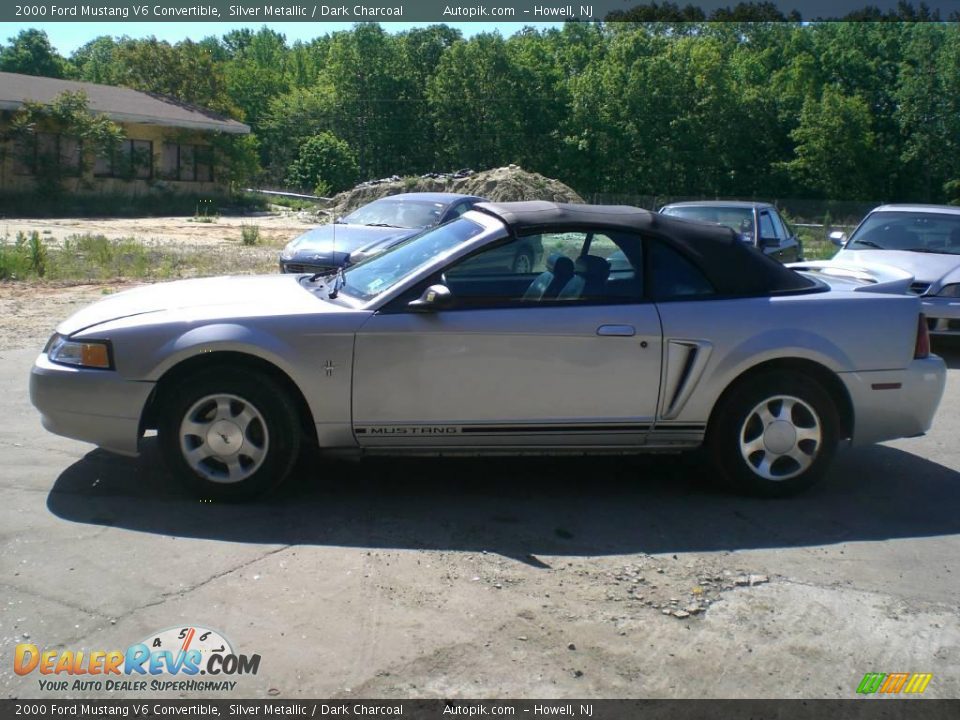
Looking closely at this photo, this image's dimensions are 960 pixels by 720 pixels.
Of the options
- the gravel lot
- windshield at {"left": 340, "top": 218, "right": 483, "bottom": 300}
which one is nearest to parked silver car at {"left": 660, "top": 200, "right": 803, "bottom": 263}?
the gravel lot

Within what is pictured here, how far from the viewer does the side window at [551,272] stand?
Result: 547 centimetres

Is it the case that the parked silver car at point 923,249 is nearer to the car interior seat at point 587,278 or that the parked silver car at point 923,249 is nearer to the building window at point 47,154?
the car interior seat at point 587,278

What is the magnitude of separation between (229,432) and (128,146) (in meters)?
37.2

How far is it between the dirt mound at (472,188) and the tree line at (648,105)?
12.1m

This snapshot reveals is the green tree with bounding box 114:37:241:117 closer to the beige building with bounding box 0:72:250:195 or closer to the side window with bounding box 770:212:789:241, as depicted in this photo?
the beige building with bounding box 0:72:250:195

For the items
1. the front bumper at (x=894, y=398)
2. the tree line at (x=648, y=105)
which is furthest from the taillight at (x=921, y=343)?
the tree line at (x=648, y=105)

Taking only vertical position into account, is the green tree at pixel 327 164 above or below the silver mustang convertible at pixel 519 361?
above

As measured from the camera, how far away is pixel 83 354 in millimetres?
5293

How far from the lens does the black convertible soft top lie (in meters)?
5.62

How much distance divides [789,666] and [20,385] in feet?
21.6

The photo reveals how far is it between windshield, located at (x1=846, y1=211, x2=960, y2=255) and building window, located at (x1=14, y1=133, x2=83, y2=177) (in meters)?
30.9

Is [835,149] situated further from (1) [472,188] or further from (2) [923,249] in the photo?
(2) [923,249]
